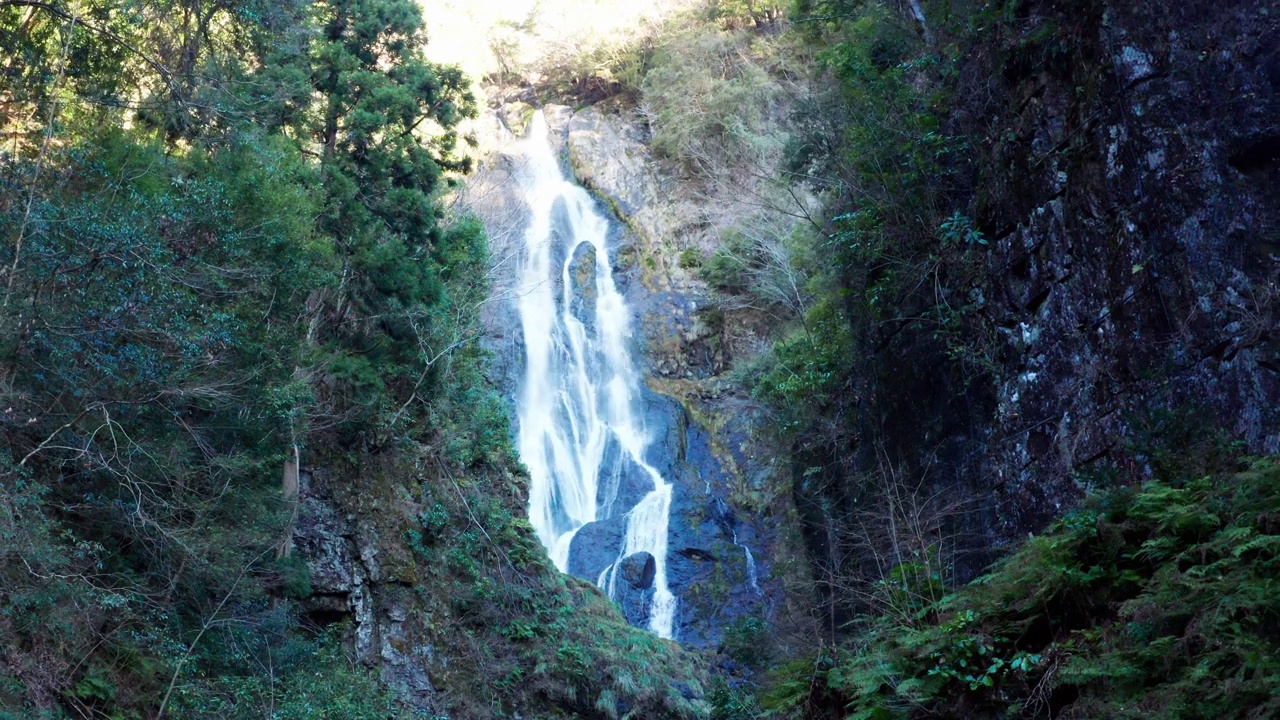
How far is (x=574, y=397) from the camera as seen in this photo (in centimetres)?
2861

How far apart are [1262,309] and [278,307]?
38.7 feet

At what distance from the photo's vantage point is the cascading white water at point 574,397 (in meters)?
24.5

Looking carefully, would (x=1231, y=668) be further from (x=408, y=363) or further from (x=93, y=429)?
(x=408, y=363)

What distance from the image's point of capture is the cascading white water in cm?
2450

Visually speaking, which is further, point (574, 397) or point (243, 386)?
point (574, 397)

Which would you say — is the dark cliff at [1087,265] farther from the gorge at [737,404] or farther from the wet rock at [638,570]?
the wet rock at [638,570]

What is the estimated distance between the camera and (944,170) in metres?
12.0

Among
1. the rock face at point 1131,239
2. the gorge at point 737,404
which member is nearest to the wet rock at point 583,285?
the gorge at point 737,404

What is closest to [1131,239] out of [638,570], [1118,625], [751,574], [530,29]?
[1118,625]

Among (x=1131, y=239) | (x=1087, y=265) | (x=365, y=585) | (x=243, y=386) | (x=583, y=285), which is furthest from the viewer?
(x=583, y=285)

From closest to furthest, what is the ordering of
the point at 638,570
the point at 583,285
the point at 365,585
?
1. the point at 365,585
2. the point at 638,570
3. the point at 583,285

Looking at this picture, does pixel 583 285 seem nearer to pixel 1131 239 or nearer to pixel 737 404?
pixel 737 404

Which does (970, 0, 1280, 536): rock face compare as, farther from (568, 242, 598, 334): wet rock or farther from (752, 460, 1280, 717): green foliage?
(568, 242, 598, 334): wet rock

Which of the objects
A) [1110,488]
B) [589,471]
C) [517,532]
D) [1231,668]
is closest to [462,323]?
[517,532]
